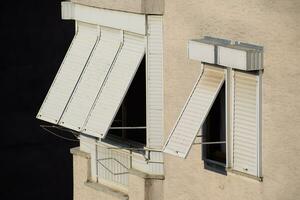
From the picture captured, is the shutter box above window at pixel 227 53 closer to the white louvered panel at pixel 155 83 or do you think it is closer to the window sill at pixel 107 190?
the white louvered panel at pixel 155 83

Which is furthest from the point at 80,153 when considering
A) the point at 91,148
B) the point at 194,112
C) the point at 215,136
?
the point at 194,112

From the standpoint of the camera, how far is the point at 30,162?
3588cm

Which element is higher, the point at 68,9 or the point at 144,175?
the point at 68,9

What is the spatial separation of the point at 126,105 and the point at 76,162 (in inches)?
81.3

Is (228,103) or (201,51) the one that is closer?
(228,103)

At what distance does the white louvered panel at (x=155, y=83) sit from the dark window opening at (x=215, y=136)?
145 centimetres

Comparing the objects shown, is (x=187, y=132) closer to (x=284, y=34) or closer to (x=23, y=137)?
(x=284, y=34)

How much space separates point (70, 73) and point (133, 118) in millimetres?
1349

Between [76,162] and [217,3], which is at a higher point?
[217,3]

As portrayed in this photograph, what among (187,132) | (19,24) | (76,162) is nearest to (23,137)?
(19,24)

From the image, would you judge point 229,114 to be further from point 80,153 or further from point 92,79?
point 80,153

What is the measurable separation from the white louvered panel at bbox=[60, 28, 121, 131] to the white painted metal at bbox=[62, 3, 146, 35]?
0.50 ft

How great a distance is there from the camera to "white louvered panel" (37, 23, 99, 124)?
23953 mm

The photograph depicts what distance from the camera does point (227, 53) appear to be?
20375mm
